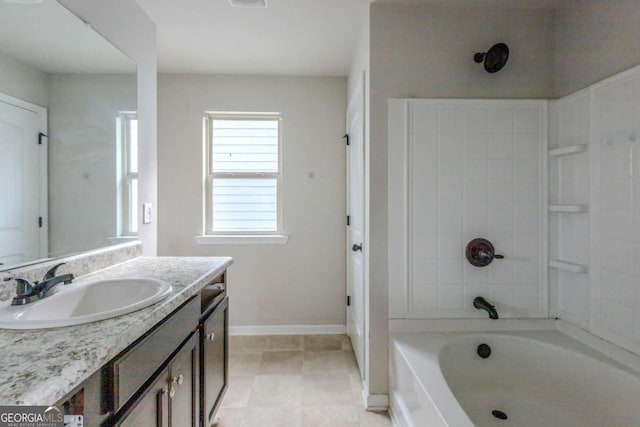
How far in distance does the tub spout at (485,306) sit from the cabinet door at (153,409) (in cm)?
164

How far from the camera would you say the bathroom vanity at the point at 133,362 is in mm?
591

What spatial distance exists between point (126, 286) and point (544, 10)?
274 cm

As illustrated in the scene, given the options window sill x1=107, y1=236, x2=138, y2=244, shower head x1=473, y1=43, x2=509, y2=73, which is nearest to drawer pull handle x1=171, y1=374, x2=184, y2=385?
window sill x1=107, y1=236, x2=138, y2=244

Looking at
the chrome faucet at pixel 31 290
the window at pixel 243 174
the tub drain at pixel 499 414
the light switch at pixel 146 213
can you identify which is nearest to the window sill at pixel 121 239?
the light switch at pixel 146 213

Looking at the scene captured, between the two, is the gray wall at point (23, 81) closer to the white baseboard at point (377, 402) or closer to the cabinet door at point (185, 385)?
the cabinet door at point (185, 385)

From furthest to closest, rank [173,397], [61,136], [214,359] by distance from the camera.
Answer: [214,359]
[61,136]
[173,397]

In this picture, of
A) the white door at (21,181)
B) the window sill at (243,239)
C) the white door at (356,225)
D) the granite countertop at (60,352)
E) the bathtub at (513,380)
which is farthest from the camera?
the window sill at (243,239)

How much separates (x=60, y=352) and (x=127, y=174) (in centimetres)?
121

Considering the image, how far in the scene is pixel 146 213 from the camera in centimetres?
181

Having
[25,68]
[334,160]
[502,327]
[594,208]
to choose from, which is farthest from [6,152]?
[594,208]

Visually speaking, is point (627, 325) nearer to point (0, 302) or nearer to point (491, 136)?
point (491, 136)

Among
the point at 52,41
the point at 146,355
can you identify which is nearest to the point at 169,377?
the point at 146,355

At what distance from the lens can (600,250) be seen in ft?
4.93

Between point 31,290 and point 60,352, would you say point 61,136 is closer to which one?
point 31,290
